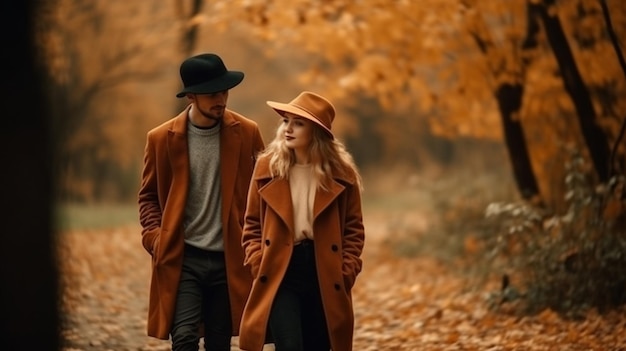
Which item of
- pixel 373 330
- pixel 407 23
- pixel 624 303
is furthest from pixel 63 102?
pixel 624 303

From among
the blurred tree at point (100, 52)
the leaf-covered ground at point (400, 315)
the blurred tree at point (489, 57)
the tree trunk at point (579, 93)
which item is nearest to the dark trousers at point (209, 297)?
the leaf-covered ground at point (400, 315)

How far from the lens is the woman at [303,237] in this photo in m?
5.18

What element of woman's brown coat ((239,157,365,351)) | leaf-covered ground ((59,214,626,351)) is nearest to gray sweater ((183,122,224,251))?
woman's brown coat ((239,157,365,351))

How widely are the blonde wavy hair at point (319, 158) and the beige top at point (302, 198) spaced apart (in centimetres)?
5

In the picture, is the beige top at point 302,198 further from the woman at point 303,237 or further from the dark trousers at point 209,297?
the dark trousers at point 209,297

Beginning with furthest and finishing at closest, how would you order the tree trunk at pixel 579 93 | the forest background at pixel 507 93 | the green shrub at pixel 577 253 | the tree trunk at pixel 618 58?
the tree trunk at pixel 579 93, the forest background at pixel 507 93, the green shrub at pixel 577 253, the tree trunk at pixel 618 58

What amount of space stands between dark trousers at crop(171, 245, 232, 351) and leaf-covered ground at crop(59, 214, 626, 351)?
1.95 m

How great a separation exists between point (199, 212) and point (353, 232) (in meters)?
0.97

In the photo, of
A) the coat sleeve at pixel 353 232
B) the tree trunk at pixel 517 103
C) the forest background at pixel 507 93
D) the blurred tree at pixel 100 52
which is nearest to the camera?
the coat sleeve at pixel 353 232

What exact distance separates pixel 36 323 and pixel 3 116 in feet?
3.13

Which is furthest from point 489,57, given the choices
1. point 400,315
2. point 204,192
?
point 204,192

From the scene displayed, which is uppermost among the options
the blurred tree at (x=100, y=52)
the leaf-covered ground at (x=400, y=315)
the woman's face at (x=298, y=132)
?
the blurred tree at (x=100, y=52)

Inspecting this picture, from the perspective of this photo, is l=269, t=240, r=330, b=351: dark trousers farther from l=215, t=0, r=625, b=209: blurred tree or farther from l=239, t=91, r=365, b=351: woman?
l=215, t=0, r=625, b=209: blurred tree

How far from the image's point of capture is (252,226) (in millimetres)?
5438
